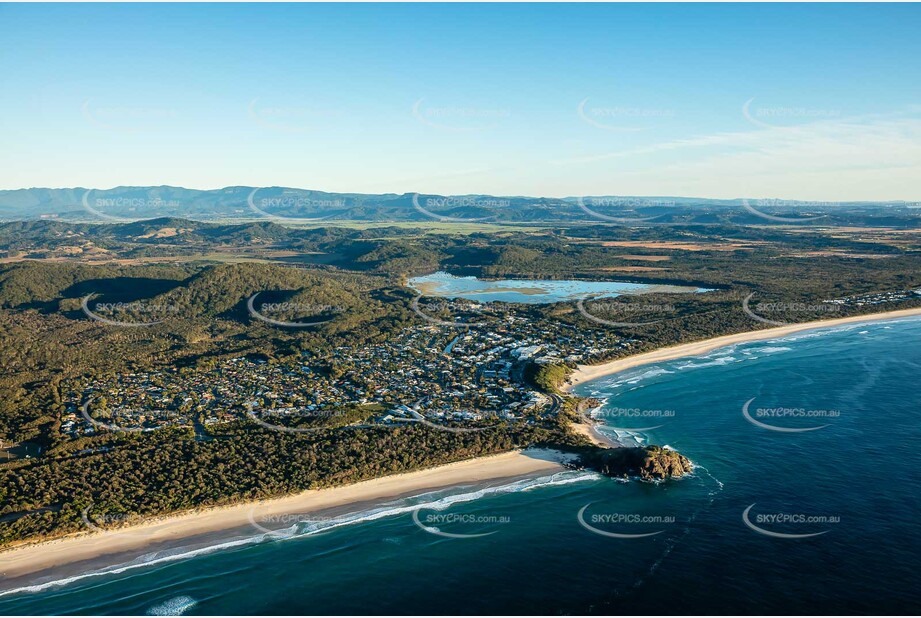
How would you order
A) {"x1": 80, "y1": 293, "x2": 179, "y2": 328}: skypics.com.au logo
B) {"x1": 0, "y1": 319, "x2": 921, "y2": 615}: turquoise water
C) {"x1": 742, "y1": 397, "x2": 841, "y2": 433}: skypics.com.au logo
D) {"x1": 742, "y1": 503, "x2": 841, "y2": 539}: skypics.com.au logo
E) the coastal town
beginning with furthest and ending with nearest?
{"x1": 80, "y1": 293, "x2": 179, "y2": 328}: skypics.com.au logo, the coastal town, {"x1": 742, "y1": 397, "x2": 841, "y2": 433}: skypics.com.au logo, {"x1": 742, "y1": 503, "x2": 841, "y2": 539}: skypics.com.au logo, {"x1": 0, "y1": 319, "x2": 921, "y2": 615}: turquoise water

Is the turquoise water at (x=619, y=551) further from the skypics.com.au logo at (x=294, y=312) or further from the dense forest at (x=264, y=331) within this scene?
the skypics.com.au logo at (x=294, y=312)

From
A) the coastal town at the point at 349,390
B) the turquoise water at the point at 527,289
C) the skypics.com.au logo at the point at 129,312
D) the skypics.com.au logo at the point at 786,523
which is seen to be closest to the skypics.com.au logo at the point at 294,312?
the skypics.com.au logo at the point at 129,312

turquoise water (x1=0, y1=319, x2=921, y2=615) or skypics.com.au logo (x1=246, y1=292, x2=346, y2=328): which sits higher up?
skypics.com.au logo (x1=246, y1=292, x2=346, y2=328)

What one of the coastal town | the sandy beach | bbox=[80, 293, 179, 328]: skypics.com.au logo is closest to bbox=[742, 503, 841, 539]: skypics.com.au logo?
the sandy beach

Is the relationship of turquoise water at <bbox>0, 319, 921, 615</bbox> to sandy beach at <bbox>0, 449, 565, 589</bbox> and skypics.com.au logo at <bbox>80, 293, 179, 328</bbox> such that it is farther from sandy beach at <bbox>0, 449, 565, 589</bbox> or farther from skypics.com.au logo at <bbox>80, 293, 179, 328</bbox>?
skypics.com.au logo at <bbox>80, 293, 179, 328</bbox>

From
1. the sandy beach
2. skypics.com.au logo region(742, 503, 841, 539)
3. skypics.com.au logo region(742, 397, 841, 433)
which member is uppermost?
skypics.com.au logo region(742, 397, 841, 433)

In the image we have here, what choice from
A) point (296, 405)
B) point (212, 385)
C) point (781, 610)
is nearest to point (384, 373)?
point (296, 405)

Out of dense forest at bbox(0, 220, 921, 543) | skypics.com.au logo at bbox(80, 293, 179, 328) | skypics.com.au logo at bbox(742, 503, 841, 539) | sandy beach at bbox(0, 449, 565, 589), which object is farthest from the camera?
skypics.com.au logo at bbox(80, 293, 179, 328)
